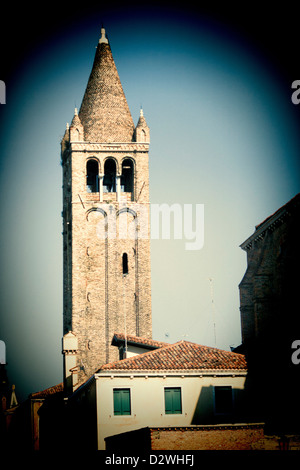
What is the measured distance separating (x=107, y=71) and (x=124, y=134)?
16.6 feet

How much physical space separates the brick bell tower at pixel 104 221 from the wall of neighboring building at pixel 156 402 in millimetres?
22402

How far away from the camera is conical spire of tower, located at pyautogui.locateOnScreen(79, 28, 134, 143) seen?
228 feet

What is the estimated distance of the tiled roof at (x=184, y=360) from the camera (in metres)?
42.1

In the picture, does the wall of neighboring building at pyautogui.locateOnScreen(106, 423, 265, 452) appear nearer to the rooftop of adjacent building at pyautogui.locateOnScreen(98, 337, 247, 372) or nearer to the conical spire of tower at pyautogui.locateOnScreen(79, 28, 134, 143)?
the rooftop of adjacent building at pyautogui.locateOnScreen(98, 337, 247, 372)

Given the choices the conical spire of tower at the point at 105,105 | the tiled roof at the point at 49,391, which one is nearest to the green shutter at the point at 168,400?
the tiled roof at the point at 49,391

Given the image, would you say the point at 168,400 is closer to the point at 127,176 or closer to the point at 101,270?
the point at 101,270

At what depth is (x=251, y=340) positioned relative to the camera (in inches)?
2072

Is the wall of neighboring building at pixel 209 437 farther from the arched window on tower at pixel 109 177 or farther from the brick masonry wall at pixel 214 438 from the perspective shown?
the arched window on tower at pixel 109 177

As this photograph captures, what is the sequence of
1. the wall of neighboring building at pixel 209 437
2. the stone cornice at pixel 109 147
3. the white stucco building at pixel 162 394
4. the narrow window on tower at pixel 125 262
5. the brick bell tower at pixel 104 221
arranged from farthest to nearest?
the stone cornice at pixel 109 147
the narrow window on tower at pixel 125 262
the brick bell tower at pixel 104 221
the white stucco building at pixel 162 394
the wall of neighboring building at pixel 209 437

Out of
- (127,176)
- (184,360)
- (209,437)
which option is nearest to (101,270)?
(127,176)

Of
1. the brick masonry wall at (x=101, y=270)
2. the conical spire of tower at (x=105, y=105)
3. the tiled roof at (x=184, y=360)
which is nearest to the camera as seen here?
the tiled roof at (x=184, y=360)

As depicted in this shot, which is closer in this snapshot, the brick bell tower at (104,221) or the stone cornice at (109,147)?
the brick bell tower at (104,221)

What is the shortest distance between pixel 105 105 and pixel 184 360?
102 ft
